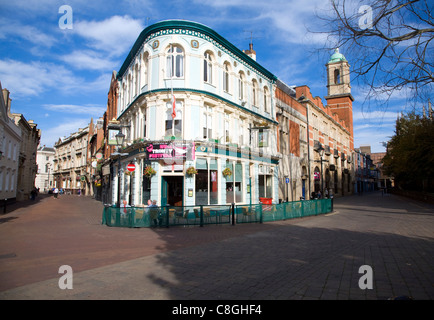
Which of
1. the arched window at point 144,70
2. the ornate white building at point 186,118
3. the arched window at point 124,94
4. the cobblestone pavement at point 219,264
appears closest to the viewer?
the cobblestone pavement at point 219,264

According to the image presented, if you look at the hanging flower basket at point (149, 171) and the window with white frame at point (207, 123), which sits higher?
the window with white frame at point (207, 123)

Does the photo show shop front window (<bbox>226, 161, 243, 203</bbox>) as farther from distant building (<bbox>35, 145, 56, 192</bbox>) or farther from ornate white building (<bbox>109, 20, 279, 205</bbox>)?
distant building (<bbox>35, 145, 56, 192</bbox>)

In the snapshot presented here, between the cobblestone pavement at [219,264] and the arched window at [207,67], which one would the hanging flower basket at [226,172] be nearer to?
the arched window at [207,67]

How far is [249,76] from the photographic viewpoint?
23078mm

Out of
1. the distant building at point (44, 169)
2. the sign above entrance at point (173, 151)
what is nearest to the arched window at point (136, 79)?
the sign above entrance at point (173, 151)

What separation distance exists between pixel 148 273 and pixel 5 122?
2526cm

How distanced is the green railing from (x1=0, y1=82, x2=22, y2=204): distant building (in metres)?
17.0

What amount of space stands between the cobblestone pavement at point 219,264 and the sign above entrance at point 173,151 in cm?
Result: 635

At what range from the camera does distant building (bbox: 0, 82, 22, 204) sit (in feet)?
78.8

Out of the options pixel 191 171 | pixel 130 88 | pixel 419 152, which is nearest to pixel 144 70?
pixel 130 88

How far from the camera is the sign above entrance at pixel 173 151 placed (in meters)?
16.9

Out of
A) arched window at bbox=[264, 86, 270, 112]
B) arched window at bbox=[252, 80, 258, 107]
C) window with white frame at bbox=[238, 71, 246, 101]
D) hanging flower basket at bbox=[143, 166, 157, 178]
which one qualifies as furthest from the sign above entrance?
arched window at bbox=[264, 86, 270, 112]

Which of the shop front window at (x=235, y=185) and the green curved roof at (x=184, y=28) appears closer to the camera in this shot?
the green curved roof at (x=184, y=28)
